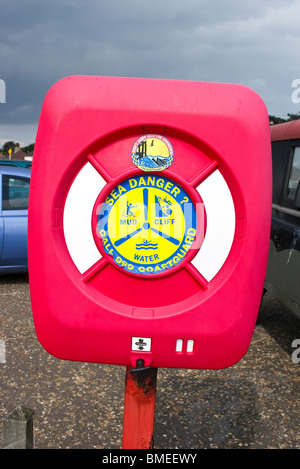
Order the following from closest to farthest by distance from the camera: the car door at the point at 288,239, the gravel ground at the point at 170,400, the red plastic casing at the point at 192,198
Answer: the red plastic casing at the point at 192,198 → the gravel ground at the point at 170,400 → the car door at the point at 288,239

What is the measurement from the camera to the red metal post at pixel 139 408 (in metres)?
1.65

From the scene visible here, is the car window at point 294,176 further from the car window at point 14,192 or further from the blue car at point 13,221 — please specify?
the car window at point 14,192

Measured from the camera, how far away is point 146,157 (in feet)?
4.70

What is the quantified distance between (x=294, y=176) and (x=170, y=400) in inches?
84.2

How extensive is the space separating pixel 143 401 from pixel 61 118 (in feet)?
3.28

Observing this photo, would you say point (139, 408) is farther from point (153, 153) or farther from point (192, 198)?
point (153, 153)

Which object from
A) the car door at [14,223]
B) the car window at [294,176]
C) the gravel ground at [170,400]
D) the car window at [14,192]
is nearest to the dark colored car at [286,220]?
the car window at [294,176]

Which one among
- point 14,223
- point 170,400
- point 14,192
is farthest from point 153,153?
point 14,192

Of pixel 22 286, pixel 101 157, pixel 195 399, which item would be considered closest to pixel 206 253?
pixel 101 157

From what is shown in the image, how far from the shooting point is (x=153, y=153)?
1.43 meters

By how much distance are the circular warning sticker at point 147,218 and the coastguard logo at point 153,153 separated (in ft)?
0.13

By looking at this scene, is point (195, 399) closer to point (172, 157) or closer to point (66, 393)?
point (66, 393)

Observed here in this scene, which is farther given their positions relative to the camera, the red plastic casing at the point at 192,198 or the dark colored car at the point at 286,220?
the dark colored car at the point at 286,220

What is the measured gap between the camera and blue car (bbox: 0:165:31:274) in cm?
589
